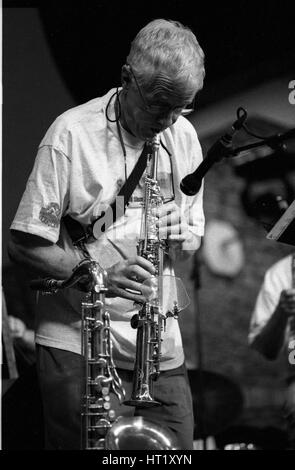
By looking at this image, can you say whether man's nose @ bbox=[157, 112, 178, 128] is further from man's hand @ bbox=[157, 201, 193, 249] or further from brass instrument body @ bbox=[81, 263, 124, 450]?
brass instrument body @ bbox=[81, 263, 124, 450]

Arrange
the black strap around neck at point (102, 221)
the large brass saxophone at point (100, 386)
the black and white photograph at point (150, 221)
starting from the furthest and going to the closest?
the black strap around neck at point (102, 221) → the black and white photograph at point (150, 221) → the large brass saxophone at point (100, 386)

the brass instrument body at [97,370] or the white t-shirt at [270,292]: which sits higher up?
the white t-shirt at [270,292]

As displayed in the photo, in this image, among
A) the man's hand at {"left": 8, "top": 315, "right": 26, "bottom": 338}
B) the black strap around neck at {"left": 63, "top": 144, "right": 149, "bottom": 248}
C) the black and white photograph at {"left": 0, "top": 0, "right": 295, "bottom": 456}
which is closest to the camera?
the black and white photograph at {"left": 0, "top": 0, "right": 295, "bottom": 456}

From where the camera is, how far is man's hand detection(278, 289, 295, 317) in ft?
12.5

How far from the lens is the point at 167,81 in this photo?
9.11 feet

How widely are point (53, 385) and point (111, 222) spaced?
591mm

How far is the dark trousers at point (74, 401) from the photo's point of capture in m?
2.83

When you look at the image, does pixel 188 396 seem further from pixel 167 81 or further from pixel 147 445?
pixel 167 81

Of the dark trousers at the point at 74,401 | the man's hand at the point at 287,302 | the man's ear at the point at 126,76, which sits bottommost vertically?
the dark trousers at the point at 74,401

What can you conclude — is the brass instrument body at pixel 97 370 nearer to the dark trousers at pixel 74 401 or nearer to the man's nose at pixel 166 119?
the dark trousers at pixel 74 401

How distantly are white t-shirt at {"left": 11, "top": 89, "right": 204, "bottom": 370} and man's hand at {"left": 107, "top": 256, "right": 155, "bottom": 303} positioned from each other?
0.16 meters

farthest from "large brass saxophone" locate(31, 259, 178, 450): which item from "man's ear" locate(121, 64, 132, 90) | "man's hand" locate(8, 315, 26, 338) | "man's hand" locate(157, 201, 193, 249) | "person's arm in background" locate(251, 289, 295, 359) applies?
"person's arm in background" locate(251, 289, 295, 359)

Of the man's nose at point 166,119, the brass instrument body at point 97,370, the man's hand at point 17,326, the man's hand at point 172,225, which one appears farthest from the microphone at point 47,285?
the man's hand at point 17,326

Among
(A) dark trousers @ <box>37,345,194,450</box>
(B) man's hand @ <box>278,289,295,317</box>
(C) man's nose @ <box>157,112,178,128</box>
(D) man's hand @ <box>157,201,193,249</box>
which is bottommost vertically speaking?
(A) dark trousers @ <box>37,345,194,450</box>
